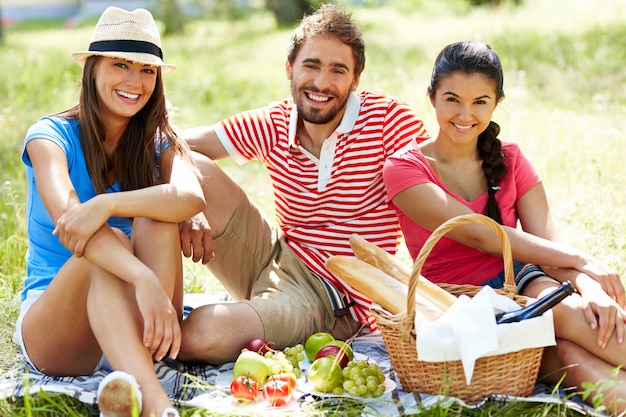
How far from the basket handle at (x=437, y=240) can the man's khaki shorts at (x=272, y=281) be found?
0.89 m

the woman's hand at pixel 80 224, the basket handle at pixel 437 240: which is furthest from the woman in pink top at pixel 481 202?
the woman's hand at pixel 80 224

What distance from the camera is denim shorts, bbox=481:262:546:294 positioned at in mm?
3400

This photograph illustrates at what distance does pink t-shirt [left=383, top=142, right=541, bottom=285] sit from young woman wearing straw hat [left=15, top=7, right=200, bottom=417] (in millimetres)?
885

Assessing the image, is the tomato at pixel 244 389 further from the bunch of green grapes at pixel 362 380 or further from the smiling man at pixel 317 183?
the smiling man at pixel 317 183

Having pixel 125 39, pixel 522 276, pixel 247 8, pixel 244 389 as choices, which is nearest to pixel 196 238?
pixel 244 389

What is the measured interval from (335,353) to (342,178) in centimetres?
95

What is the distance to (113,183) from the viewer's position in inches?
139

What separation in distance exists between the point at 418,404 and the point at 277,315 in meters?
0.92

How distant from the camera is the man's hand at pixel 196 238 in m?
3.51

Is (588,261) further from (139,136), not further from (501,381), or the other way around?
(139,136)

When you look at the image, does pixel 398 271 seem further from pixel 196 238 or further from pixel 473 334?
pixel 196 238

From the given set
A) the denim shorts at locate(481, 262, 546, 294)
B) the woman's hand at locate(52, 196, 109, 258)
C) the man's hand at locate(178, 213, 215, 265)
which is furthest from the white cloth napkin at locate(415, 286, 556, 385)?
the woman's hand at locate(52, 196, 109, 258)

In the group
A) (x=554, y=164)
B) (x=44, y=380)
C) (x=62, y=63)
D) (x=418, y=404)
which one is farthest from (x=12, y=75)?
(x=418, y=404)

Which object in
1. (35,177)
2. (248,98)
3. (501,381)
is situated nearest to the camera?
(501,381)
